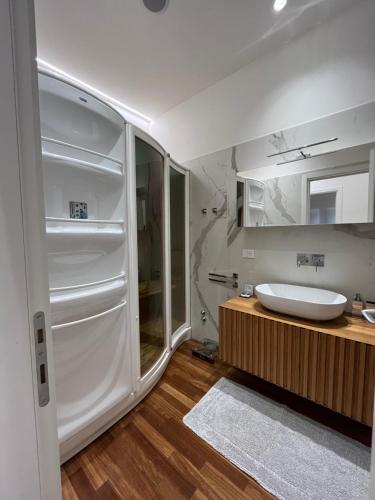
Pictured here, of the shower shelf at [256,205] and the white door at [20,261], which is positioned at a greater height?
the shower shelf at [256,205]

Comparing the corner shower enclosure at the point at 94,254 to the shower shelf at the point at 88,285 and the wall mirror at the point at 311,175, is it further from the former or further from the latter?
the wall mirror at the point at 311,175

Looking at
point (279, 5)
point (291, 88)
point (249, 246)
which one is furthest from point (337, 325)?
point (279, 5)

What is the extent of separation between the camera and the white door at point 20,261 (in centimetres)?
41

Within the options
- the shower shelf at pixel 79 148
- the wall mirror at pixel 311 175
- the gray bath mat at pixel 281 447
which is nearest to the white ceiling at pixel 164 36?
the wall mirror at pixel 311 175

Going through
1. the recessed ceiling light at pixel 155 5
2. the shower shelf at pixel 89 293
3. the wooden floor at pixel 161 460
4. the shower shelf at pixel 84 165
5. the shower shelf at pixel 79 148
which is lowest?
the wooden floor at pixel 161 460

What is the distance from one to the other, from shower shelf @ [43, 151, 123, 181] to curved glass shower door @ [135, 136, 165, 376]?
25 cm

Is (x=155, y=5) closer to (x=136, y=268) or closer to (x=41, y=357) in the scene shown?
(x=136, y=268)

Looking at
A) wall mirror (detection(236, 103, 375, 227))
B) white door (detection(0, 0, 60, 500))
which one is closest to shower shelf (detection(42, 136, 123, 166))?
white door (detection(0, 0, 60, 500))

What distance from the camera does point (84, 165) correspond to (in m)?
1.28

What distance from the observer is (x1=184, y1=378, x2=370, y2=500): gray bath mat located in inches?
44.3

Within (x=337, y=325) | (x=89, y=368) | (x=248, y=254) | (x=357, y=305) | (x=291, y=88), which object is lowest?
(x=89, y=368)

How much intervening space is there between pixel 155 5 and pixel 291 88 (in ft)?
4.00

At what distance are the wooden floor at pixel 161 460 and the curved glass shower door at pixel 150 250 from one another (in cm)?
37

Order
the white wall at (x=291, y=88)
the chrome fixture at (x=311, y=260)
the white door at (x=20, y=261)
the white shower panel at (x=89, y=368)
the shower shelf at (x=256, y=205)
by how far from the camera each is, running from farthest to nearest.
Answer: the shower shelf at (x=256, y=205) → the chrome fixture at (x=311, y=260) → the white wall at (x=291, y=88) → the white shower panel at (x=89, y=368) → the white door at (x=20, y=261)
